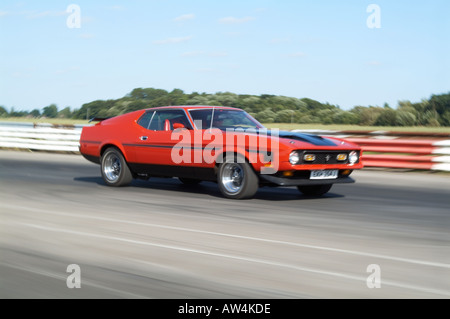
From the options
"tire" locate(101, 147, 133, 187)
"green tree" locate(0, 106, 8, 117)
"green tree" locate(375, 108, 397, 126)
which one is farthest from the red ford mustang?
"green tree" locate(0, 106, 8, 117)

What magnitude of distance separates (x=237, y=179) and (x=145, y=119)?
221 centimetres

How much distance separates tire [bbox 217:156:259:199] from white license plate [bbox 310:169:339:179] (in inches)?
31.6

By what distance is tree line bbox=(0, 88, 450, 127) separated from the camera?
20344mm

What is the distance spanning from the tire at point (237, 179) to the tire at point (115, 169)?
2.13 metres

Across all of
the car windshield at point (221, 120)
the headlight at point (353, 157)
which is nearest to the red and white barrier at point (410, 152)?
the headlight at point (353, 157)

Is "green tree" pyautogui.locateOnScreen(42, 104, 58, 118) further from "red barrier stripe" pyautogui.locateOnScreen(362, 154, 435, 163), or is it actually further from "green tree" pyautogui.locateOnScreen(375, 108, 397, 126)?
"red barrier stripe" pyautogui.locateOnScreen(362, 154, 435, 163)

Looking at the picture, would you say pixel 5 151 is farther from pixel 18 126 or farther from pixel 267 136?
pixel 267 136

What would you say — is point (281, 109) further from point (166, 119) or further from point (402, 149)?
point (166, 119)

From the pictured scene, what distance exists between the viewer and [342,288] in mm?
4047

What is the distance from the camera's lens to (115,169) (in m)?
10.2

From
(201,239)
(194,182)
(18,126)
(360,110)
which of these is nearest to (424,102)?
(360,110)

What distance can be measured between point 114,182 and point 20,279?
5847 mm

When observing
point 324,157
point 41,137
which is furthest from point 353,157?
point 41,137

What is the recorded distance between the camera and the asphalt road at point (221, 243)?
4082 millimetres
